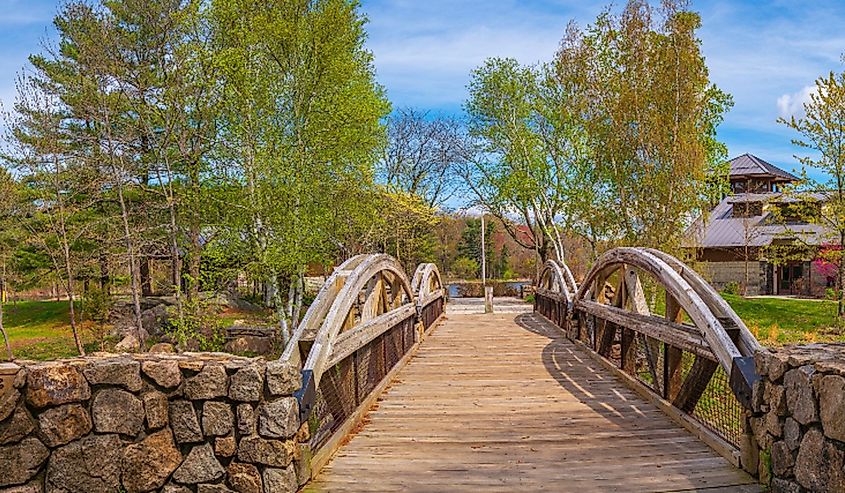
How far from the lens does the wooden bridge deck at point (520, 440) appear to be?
316 centimetres

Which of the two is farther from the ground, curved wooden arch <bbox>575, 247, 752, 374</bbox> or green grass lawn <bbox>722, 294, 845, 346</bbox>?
curved wooden arch <bbox>575, 247, 752, 374</bbox>

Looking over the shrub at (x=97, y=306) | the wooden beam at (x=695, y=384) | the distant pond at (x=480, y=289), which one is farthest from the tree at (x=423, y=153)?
the wooden beam at (x=695, y=384)

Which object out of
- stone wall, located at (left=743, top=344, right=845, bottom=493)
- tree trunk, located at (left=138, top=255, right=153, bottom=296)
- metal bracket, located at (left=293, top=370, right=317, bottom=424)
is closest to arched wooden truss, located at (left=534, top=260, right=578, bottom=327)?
stone wall, located at (left=743, top=344, right=845, bottom=493)

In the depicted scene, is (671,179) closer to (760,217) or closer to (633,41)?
(633,41)

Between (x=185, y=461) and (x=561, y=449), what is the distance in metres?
2.23

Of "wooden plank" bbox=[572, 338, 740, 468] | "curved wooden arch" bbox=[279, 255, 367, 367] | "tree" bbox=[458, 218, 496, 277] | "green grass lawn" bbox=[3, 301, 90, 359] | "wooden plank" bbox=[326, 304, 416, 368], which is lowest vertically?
"green grass lawn" bbox=[3, 301, 90, 359]

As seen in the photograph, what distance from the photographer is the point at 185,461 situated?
301 cm

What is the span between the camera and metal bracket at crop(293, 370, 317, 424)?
321cm

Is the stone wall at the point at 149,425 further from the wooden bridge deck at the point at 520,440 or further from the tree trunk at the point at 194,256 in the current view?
the tree trunk at the point at 194,256

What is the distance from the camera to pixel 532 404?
488 centimetres

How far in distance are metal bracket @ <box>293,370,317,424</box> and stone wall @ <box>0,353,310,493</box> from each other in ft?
0.25

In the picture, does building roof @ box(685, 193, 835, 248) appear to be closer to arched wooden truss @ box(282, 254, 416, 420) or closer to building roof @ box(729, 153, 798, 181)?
building roof @ box(729, 153, 798, 181)

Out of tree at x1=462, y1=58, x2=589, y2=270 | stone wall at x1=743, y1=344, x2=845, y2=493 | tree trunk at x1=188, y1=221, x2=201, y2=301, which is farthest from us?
tree at x1=462, y1=58, x2=589, y2=270

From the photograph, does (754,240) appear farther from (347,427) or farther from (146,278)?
(347,427)
